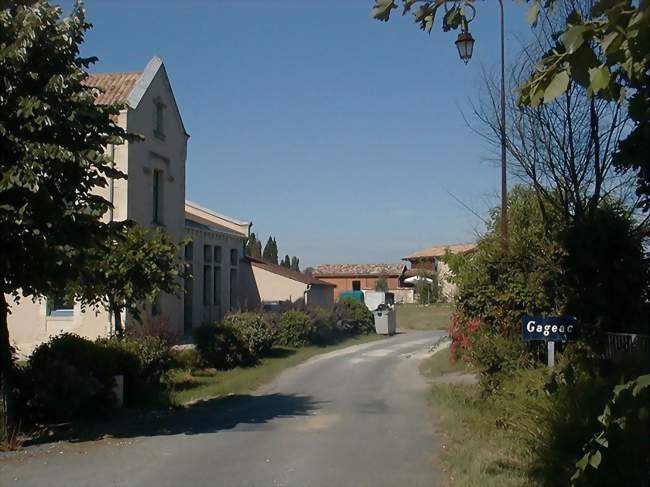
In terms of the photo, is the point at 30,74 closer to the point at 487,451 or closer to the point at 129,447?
the point at 129,447

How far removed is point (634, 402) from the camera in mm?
5402

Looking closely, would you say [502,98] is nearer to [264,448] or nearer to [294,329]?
[264,448]

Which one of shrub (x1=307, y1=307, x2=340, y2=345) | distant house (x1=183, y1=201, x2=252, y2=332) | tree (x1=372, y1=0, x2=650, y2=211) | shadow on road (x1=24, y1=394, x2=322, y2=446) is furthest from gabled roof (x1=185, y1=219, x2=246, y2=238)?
tree (x1=372, y1=0, x2=650, y2=211)

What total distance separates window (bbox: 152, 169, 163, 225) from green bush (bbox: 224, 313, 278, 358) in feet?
15.0

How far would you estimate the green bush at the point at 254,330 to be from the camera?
80.4ft

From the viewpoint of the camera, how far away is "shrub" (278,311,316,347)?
29.2 m

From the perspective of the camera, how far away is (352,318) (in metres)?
37.2

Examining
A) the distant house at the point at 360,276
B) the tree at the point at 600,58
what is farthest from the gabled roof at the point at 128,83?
the distant house at the point at 360,276

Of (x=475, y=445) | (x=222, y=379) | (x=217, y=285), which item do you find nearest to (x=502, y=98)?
(x=475, y=445)

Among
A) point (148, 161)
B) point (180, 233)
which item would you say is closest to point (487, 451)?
point (148, 161)

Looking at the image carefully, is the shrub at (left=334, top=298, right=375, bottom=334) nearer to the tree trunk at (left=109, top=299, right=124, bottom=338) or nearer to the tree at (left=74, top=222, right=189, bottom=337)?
the tree trunk at (left=109, top=299, right=124, bottom=338)

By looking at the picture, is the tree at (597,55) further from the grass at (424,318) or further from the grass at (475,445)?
the grass at (424,318)

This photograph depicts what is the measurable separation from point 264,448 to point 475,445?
281cm

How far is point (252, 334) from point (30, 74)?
15123 mm
